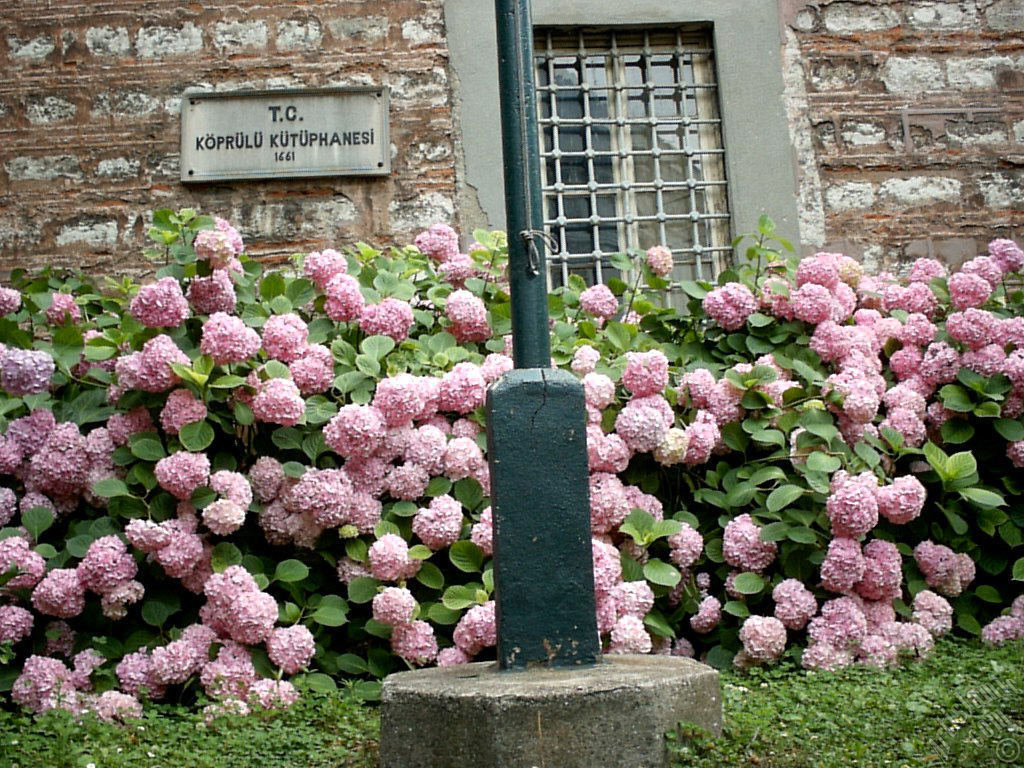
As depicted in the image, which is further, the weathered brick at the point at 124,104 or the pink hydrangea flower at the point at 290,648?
the weathered brick at the point at 124,104

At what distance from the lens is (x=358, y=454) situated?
3.17m

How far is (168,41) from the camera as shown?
16.9ft

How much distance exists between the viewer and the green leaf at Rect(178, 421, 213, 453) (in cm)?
307

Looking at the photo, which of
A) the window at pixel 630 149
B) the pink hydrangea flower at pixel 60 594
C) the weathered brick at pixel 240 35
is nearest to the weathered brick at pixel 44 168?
the weathered brick at pixel 240 35

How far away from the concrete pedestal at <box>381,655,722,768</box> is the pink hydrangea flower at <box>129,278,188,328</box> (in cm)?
152

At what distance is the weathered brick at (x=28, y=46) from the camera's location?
517cm

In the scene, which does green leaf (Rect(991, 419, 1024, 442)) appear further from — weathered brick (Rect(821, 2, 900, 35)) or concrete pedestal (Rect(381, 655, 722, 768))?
weathered brick (Rect(821, 2, 900, 35))

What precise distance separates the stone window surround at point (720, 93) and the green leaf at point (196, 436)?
2208 millimetres

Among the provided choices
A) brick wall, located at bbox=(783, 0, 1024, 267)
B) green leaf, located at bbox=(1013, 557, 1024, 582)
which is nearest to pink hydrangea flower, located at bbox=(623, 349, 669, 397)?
green leaf, located at bbox=(1013, 557, 1024, 582)

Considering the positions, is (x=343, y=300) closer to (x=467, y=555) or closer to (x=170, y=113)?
(x=467, y=555)

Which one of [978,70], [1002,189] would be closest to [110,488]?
[1002,189]

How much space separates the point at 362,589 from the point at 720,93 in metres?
3.26

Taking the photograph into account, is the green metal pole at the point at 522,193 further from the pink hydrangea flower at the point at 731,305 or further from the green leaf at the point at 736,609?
the pink hydrangea flower at the point at 731,305

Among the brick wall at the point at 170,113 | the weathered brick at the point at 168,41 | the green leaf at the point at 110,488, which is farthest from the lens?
the weathered brick at the point at 168,41
